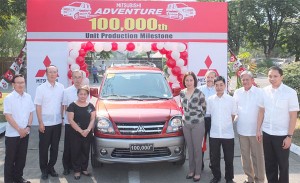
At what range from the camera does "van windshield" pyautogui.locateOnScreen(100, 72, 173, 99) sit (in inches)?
261

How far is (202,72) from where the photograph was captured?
10.4 meters

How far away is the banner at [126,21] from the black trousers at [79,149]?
4.88 m

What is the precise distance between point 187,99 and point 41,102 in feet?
7.58

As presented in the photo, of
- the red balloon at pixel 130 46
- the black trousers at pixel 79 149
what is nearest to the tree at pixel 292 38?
the red balloon at pixel 130 46

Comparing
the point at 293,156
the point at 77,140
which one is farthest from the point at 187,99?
the point at 293,156

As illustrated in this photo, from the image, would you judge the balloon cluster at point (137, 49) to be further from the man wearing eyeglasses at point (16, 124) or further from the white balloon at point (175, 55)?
the man wearing eyeglasses at point (16, 124)

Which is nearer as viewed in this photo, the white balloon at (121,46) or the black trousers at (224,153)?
the black trousers at (224,153)

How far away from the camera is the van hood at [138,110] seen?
5.60 meters

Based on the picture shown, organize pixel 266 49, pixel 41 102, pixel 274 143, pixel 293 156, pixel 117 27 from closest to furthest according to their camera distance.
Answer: pixel 274 143
pixel 41 102
pixel 293 156
pixel 117 27
pixel 266 49

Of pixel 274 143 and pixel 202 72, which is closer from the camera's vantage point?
pixel 274 143

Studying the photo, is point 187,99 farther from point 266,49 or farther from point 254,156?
point 266,49

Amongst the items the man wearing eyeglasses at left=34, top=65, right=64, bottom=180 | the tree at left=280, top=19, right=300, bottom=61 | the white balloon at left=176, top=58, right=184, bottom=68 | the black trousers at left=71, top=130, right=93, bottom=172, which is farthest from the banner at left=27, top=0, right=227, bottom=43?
the tree at left=280, top=19, right=300, bottom=61

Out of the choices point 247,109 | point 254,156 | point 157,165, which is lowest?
point 157,165

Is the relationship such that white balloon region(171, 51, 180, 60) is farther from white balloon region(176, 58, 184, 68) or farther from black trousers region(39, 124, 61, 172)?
black trousers region(39, 124, 61, 172)
